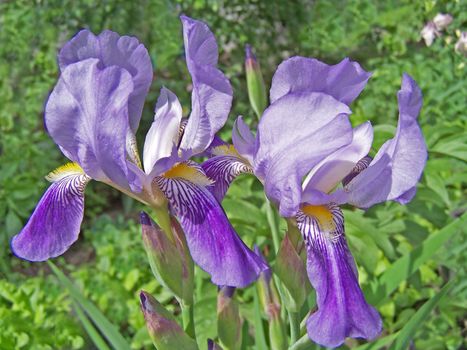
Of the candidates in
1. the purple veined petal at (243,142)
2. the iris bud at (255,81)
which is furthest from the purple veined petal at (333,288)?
the iris bud at (255,81)

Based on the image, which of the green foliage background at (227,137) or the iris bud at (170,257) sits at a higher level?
the iris bud at (170,257)

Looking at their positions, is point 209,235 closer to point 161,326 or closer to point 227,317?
point 161,326

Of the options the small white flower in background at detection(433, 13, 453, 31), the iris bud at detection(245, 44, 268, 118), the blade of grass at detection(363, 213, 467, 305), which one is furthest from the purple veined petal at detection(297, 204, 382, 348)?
the small white flower in background at detection(433, 13, 453, 31)

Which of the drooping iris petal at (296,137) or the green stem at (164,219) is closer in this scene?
the drooping iris petal at (296,137)

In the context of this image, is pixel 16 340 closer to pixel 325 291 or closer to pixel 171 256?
pixel 171 256

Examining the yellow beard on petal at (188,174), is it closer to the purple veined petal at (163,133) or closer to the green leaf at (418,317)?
the purple veined petal at (163,133)

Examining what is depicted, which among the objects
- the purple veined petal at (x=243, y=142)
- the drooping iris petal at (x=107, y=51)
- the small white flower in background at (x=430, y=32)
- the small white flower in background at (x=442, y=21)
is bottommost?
the small white flower in background at (x=430, y=32)

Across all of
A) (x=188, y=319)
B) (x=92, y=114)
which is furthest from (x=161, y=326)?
(x=92, y=114)

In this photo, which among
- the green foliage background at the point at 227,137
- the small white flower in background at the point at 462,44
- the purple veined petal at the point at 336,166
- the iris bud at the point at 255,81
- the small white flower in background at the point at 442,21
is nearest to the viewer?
the purple veined petal at the point at 336,166

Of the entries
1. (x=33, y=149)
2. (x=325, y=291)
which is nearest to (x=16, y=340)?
(x=325, y=291)
